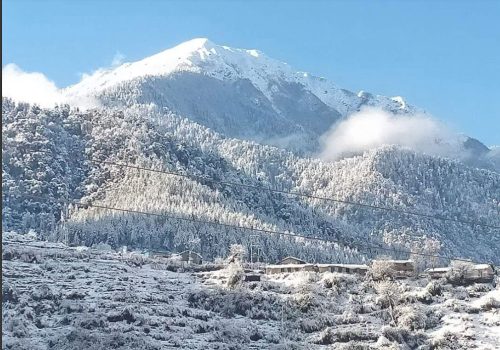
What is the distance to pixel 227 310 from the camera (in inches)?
2554

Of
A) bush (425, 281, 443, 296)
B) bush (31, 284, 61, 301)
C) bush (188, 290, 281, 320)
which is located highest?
bush (425, 281, 443, 296)

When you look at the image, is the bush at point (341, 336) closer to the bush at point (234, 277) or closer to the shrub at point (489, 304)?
the shrub at point (489, 304)

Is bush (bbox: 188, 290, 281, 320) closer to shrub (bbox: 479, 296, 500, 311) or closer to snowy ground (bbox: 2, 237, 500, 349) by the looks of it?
snowy ground (bbox: 2, 237, 500, 349)

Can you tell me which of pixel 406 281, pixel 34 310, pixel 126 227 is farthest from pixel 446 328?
pixel 126 227

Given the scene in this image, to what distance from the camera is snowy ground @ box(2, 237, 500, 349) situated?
54.2 meters

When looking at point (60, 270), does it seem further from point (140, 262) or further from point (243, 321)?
point (243, 321)

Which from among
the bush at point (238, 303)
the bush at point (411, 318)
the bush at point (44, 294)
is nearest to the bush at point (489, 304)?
the bush at point (411, 318)

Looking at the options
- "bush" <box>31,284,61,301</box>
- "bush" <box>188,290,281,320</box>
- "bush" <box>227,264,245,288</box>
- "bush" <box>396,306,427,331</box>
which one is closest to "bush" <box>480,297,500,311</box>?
"bush" <box>396,306,427,331</box>

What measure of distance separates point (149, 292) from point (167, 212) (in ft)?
331

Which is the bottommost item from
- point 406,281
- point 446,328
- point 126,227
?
point 446,328

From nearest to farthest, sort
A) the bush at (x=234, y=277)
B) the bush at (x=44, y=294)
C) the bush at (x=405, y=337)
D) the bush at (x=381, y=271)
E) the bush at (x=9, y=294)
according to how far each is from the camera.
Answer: the bush at (x=405, y=337) → the bush at (x=9, y=294) → the bush at (x=44, y=294) → the bush at (x=234, y=277) → the bush at (x=381, y=271)

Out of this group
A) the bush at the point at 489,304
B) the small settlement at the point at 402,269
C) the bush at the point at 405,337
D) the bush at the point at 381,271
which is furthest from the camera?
the small settlement at the point at 402,269

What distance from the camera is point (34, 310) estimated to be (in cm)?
5878

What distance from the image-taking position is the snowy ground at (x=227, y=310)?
178 ft
